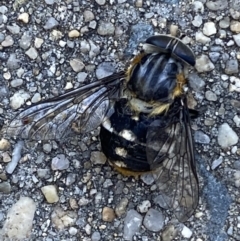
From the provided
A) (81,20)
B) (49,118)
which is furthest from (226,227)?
(81,20)

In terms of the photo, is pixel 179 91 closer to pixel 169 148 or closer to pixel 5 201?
pixel 169 148

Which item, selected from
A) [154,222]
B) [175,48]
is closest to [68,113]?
[175,48]

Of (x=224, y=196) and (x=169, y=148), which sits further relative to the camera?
(x=224, y=196)

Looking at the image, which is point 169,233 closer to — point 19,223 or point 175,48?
point 19,223

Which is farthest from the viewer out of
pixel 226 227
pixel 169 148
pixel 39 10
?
pixel 39 10

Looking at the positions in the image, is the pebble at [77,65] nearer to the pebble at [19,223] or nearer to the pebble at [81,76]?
the pebble at [81,76]

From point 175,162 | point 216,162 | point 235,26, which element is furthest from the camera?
point 235,26

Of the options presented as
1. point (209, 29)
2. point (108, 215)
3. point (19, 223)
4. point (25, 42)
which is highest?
point (209, 29)

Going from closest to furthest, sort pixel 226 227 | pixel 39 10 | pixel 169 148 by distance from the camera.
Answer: pixel 169 148 → pixel 226 227 → pixel 39 10
